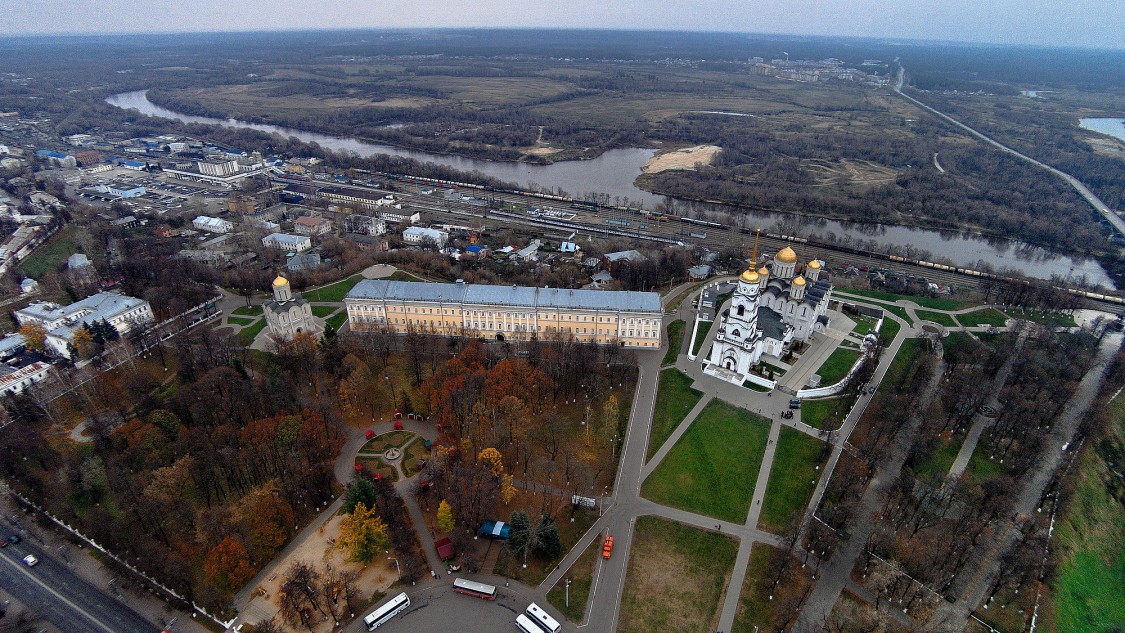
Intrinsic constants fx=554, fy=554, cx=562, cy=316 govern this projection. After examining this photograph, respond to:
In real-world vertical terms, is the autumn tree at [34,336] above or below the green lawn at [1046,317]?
below

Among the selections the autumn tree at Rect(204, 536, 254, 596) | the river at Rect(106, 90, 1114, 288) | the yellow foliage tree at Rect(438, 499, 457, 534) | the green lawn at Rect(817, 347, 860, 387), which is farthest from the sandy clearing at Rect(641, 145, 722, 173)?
the autumn tree at Rect(204, 536, 254, 596)

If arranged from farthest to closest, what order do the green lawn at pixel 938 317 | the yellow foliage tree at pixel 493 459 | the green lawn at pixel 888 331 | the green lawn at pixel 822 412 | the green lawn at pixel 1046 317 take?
the green lawn at pixel 1046 317, the green lawn at pixel 938 317, the green lawn at pixel 888 331, the green lawn at pixel 822 412, the yellow foliage tree at pixel 493 459

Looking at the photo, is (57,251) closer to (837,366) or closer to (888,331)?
(837,366)

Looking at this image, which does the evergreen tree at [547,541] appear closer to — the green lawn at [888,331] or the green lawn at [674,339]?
the green lawn at [674,339]

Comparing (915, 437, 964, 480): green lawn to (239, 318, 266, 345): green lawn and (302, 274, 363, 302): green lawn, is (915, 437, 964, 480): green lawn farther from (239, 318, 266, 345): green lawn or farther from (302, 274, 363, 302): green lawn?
(239, 318, 266, 345): green lawn

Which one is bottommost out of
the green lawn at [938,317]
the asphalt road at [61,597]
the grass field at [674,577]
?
the asphalt road at [61,597]

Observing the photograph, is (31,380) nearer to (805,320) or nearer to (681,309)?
(681,309)

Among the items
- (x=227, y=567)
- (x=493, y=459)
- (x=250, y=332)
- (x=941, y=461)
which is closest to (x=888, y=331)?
(x=941, y=461)

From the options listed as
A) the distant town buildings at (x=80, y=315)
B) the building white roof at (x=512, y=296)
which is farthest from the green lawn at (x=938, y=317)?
the distant town buildings at (x=80, y=315)
